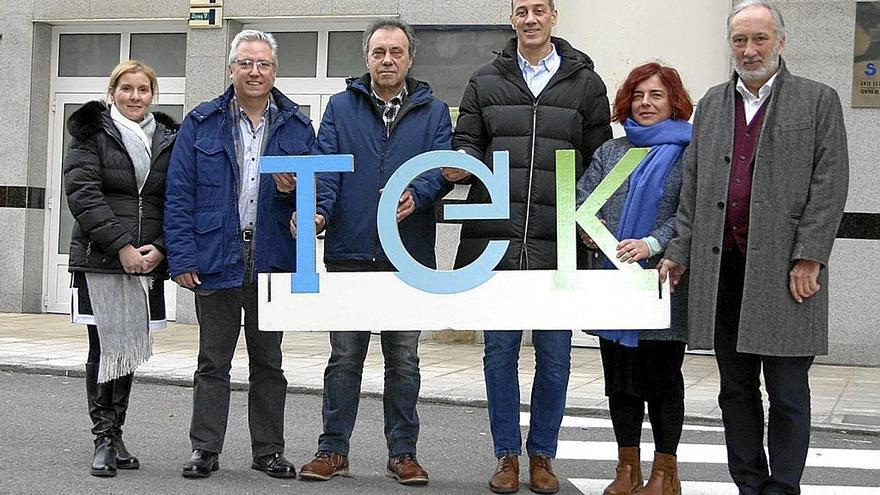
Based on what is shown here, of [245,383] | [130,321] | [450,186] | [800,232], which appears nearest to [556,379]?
[450,186]

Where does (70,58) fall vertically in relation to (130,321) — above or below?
above

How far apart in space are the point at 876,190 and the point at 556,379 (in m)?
7.08

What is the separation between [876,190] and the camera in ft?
39.0

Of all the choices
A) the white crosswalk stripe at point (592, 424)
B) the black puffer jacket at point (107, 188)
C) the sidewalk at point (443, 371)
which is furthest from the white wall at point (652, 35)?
the black puffer jacket at point (107, 188)

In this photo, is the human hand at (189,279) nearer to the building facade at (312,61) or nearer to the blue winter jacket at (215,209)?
the blue winter jacket at (215,209)

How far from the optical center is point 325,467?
6.09m

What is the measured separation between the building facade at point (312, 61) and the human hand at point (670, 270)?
702 centimetres

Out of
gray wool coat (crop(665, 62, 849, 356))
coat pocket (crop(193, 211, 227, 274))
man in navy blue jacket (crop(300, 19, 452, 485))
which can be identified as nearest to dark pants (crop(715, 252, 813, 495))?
gray wool coat (crop(665, 62, 849, 356))

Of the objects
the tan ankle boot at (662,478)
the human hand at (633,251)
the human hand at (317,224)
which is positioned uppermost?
the human hand at (317,224)

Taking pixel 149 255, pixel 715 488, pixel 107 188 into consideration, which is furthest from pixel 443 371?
pixel 107 188

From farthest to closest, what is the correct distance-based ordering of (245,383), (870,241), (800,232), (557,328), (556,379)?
(870,241), (245,383), (556,379), (557,328), (800,232)

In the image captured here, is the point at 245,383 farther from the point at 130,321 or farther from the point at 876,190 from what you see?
the point at 876,190

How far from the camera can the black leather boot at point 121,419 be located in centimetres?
624

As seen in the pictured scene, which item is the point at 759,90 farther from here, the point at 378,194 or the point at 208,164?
the point at 208,164
